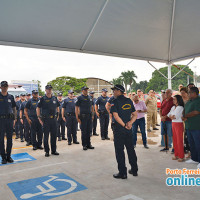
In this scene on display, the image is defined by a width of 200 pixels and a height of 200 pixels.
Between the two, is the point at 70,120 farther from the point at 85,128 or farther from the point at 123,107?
the point at 123,107

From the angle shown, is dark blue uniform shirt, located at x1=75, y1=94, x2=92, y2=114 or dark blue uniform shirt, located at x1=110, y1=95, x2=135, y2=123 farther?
dark blue uniform shirt, located at x1=75, y1=94, x2=92, y2=114

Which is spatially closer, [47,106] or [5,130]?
[5,130]

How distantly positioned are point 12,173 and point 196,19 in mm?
5916

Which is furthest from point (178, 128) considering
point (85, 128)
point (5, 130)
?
point (5, 130)

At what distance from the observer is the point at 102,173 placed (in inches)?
169

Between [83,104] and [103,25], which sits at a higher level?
[103,25]

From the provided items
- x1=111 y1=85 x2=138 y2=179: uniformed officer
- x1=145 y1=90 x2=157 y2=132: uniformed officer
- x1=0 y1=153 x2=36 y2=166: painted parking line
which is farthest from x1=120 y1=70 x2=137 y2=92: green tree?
x1=111 y1=85 x2=138 y2=179: uniformed officer

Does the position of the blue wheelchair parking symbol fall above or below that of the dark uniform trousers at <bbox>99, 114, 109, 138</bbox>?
below

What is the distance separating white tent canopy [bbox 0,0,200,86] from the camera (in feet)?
15.5

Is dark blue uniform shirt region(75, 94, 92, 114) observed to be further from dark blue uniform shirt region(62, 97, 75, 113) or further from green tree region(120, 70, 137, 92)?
green tree region(120, 70, 137, 92)

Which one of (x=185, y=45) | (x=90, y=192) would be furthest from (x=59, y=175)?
(x=185, y=45)

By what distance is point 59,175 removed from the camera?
13.9 feet

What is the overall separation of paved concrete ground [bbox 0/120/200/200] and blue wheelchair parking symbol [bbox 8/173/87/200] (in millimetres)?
122

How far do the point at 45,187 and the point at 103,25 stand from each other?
4333mm
